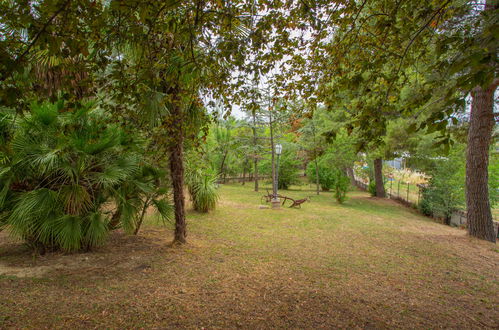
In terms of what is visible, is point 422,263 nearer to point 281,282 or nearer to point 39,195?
point 281,282

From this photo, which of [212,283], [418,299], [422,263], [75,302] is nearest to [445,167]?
[422,263]

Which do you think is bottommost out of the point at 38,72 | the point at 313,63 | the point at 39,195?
the point at 39,195

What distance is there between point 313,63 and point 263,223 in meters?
5.69

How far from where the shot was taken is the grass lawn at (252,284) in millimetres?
2818

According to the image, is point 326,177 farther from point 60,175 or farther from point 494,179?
point 60,175

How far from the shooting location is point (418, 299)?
11.1 feet

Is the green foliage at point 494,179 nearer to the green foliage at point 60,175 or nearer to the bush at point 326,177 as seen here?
the bush at point 326,177

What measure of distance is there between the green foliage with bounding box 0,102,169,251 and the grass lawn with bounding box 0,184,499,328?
0.53m

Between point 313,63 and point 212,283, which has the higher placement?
point 313,63

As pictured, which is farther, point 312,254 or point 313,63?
point 312,254

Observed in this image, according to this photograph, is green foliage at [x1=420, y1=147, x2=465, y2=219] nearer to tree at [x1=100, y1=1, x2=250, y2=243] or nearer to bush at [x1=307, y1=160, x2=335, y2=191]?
bush at [x1=307, y1=160, x2=335, y2=191]

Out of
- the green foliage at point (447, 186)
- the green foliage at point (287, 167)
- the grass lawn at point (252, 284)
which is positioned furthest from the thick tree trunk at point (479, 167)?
the green foliage at point (287, 167)

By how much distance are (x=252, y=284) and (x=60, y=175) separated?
11.5 feet

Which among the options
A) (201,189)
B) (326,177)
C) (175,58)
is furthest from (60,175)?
(326,177)
